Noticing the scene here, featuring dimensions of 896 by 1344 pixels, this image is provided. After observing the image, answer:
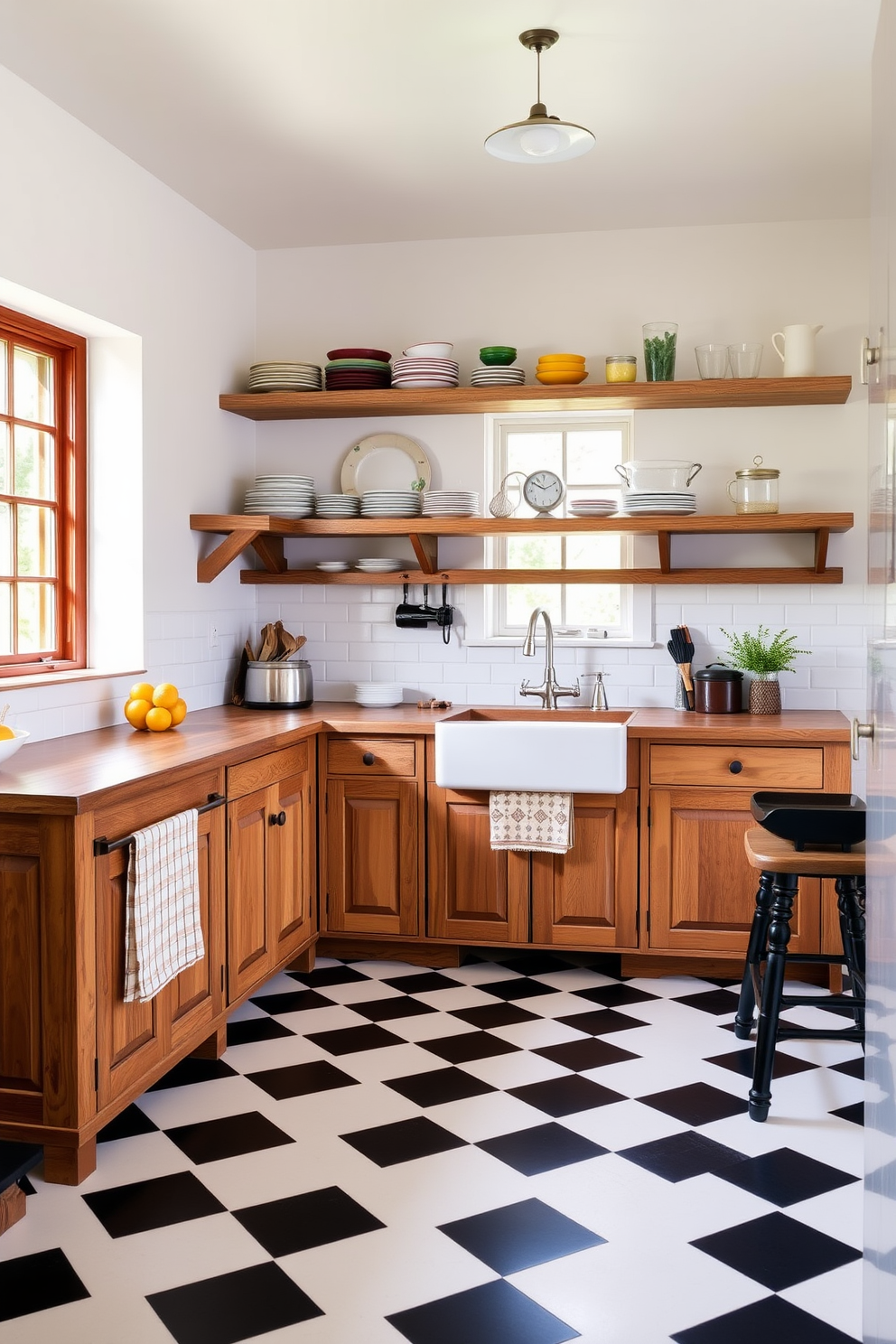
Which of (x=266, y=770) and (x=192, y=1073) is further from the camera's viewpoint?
(x=266, y=770)

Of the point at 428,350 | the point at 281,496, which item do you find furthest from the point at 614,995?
the point at 428,350

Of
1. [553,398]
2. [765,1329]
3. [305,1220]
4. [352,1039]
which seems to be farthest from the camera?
[553,398]

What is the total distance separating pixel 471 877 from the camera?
4.01 m

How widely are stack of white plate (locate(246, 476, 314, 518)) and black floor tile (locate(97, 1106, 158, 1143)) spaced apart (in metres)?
2.27

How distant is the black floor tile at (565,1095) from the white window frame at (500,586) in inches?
74.2

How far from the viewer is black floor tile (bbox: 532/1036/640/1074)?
10.4ft

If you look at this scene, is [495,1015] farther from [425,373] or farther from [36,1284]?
[425,373]

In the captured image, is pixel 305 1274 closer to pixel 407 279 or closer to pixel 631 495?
pixel 631 495

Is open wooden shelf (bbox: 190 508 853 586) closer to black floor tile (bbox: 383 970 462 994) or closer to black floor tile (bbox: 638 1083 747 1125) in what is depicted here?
black floor tile (bbox: 383 970 462 994)

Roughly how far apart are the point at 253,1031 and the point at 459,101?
275cm

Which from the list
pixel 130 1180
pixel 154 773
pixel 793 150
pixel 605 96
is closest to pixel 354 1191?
pixel 130 1180

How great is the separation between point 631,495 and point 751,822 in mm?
1238

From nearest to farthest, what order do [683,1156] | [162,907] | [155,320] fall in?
[683,1156] → [162,907] → [155,320]

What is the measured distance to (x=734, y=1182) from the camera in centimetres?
252
